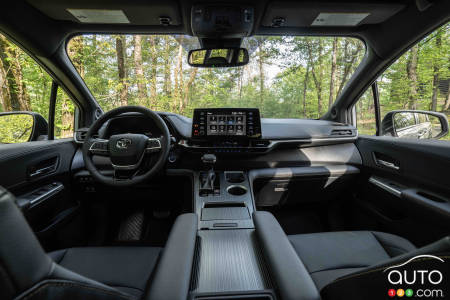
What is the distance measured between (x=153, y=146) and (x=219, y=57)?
119 cm

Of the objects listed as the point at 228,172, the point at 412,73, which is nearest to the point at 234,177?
the point at 228,172

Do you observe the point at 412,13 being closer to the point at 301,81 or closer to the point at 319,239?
the point at 319,239

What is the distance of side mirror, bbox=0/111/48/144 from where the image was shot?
226 centimetres

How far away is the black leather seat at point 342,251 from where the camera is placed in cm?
120

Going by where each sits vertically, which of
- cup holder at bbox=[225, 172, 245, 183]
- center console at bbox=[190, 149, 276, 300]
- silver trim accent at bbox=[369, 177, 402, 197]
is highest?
cup holder at bbox=[225, 172, 245, 183]

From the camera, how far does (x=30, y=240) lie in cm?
44

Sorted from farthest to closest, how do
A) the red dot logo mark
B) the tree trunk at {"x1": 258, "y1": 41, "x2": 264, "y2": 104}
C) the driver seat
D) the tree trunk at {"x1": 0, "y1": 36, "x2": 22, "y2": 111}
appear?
1. the tree trunk at {"x1": 0, "y1": 36, "x2": 22, "y2": 111}
2. the tree trunk at {"x1": 258, "y1": 41, "x2": 264, "y2": 104}
3. the red dot logo mark
4. the driver seat

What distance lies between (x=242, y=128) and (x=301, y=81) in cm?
249

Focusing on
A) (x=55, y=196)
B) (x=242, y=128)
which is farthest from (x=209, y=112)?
(x=55, y=196)

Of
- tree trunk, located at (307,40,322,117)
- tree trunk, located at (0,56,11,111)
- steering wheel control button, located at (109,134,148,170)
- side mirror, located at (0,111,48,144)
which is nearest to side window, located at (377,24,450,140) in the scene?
tree trunk, located at (307,40,322,117)

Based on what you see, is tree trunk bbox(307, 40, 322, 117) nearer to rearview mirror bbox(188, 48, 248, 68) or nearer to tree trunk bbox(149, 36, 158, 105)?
rearview mirror bbox(188, 48, 248, 68)

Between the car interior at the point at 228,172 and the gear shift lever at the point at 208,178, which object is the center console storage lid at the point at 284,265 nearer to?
the car interior at the point at 228,172

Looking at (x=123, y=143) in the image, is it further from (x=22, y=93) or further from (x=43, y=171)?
(x=22, y=93)

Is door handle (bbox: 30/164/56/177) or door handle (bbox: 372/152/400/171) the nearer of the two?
door handle (bbox: 30/164/56/177)
